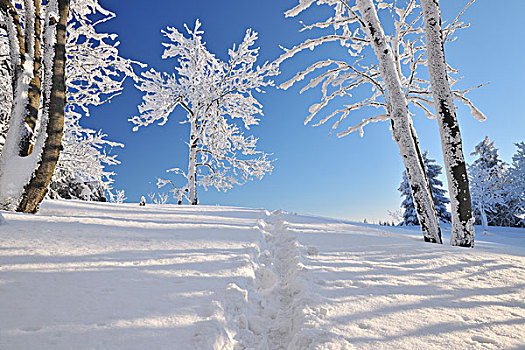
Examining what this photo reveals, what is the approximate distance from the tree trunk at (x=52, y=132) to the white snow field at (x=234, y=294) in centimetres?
92

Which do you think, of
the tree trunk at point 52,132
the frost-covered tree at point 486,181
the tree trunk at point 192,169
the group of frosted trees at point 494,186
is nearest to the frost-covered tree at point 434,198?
the group of frosted trees at point 494,186

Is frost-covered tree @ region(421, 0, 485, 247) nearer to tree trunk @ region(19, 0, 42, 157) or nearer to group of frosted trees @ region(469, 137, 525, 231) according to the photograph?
tree trunk @ region(19, 0, 42, 157)

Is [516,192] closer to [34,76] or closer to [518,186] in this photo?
[518,186]

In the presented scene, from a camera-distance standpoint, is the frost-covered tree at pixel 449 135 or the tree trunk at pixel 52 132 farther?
the frost-covered tree at pixel 449 135

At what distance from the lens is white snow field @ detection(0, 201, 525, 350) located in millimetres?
1609

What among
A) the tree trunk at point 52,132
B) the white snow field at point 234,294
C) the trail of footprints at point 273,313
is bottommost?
the trail of footprints at point 273,313

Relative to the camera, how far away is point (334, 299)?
2.29 m

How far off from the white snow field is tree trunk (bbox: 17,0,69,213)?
915 mm

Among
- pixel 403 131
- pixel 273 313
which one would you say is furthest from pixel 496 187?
pixel 273 313

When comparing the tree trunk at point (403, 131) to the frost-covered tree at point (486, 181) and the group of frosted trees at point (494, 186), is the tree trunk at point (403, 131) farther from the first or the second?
the frost-covered tree at point (486, 181)

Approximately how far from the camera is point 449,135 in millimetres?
4660

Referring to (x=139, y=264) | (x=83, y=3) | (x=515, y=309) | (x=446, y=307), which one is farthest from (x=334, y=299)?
(x=83, y=3)

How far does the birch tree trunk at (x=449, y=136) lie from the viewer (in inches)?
177

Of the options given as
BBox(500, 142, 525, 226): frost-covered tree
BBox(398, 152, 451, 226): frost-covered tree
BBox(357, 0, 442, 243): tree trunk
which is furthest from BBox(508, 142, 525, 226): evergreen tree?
BBox(357, 0, 442, 243): tree trunk
